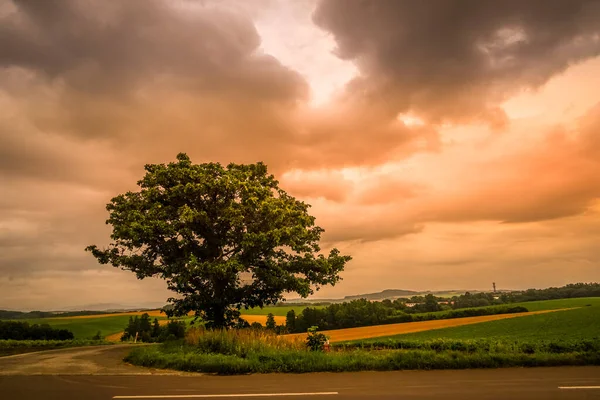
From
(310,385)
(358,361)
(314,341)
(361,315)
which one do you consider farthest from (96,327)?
(310,385)

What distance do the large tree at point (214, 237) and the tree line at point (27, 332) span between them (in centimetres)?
3744

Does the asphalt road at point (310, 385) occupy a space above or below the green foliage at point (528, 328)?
above

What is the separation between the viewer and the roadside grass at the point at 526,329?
116ft

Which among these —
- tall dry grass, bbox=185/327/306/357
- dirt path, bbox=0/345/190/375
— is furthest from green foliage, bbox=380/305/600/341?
dirt path, bbox=0/345/190/375

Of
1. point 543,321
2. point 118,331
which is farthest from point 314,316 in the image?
point 118,331

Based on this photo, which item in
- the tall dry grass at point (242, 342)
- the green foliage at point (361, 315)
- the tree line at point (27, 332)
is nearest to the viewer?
the tall dry grass at point (242, 342)

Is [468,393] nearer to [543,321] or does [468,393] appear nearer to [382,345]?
[382,345]

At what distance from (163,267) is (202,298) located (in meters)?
2.63

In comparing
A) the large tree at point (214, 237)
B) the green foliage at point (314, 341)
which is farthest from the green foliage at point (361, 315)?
the green foliage at point (314, 341)

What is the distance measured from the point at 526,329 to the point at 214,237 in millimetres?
36200

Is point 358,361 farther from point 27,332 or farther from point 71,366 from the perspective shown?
point 27,332

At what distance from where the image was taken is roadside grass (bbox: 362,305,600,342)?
3538cm

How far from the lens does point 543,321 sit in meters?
44.9

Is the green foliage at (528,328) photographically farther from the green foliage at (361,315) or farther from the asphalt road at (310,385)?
the asphalt road at (310,385)
